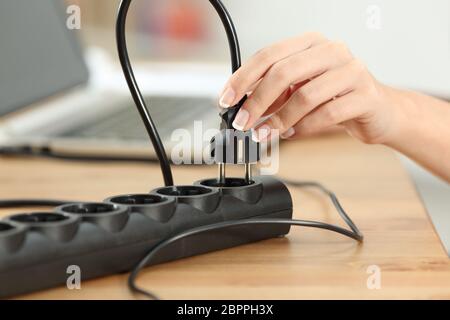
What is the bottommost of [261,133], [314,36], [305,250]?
[305,250]

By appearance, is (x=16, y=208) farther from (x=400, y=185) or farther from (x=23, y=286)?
(x=400, y=185)

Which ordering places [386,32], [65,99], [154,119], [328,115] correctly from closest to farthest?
1. [328,115]
2. [154,119]
3. [65,99]
4. [386,32]

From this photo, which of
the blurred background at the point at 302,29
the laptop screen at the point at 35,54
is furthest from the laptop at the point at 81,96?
the blurred background at the point at 302,29

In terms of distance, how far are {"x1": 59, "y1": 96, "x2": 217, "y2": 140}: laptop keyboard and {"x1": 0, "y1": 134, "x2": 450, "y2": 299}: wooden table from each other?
95 mm

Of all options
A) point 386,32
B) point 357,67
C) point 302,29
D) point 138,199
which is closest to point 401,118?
point 357,67

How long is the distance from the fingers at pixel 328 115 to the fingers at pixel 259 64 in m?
0.06

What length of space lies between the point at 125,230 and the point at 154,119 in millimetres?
635

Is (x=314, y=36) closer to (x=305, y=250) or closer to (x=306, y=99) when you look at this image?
(x=306, y=99)

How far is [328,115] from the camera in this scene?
799 millimetres

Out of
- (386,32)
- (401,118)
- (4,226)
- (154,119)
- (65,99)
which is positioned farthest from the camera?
(386,32)

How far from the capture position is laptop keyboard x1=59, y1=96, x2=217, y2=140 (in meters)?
1.18

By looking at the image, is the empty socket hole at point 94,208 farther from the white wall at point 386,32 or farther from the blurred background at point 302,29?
the white wall at point 386,32
